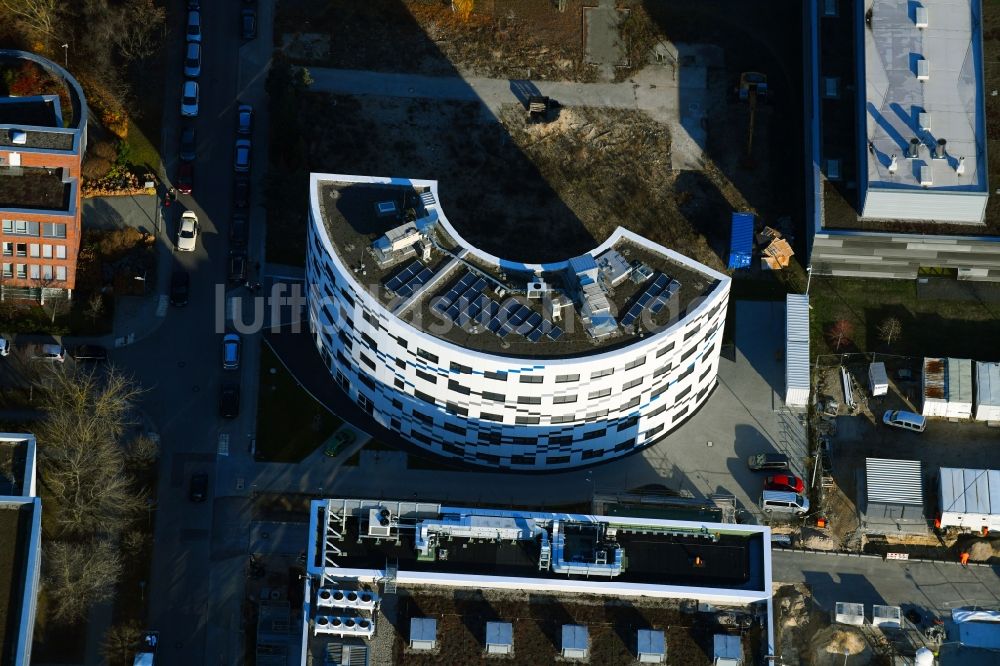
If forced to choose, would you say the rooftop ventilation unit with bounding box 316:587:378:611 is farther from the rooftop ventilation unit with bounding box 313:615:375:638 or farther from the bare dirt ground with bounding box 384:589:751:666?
the bare dirt ground with bounding box 384:589:751:666

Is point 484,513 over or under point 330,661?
over

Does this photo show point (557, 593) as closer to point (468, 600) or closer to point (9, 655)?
point (468, 600)

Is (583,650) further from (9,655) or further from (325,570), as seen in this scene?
(9,655)

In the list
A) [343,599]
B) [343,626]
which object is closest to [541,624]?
[343,626]

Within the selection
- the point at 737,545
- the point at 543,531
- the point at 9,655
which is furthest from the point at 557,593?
the point at 9,655

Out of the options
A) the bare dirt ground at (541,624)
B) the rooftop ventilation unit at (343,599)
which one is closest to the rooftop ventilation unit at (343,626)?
the rooftop ventilation unit at (343,599)

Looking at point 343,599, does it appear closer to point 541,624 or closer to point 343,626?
point 343,626
